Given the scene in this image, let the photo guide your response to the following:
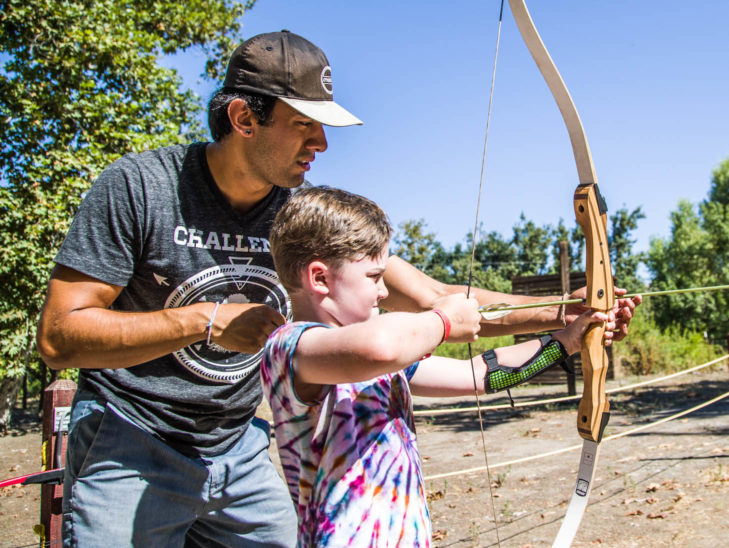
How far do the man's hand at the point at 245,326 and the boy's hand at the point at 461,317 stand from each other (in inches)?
16.5

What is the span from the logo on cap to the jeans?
1145mm

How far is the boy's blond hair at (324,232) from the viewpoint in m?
1.39

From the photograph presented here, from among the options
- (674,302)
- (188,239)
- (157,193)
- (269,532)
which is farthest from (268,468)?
(674,302)

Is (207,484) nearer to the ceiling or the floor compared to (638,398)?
nearer to the ceiling

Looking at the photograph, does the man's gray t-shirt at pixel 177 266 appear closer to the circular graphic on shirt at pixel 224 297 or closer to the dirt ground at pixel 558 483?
the circular graphic on shirt at pixel 224 297

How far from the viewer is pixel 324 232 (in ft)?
4.56

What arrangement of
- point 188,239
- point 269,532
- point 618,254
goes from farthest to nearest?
point 618,254
point 269,532
point 188,239

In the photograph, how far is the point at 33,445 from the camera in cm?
815

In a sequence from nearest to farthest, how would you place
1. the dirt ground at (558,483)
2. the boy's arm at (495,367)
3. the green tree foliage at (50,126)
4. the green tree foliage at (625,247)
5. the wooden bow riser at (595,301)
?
the boy's arm at (495,367), the wooden bow riser at (595,301), the dirt ground at (558,483), the green tree foliage at (50,126), the green tree foliage at (625,247)

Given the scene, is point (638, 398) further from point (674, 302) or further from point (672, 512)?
point (674, 302)

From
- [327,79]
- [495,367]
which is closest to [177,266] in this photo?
[327,79]

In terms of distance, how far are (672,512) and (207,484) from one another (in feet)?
12.7

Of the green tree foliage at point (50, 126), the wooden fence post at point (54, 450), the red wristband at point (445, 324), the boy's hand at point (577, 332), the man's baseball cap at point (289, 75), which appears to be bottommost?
the wooden fence post at point (54, 450)

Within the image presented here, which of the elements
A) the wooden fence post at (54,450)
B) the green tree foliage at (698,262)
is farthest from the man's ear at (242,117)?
the green tree foliage at (698,262)
